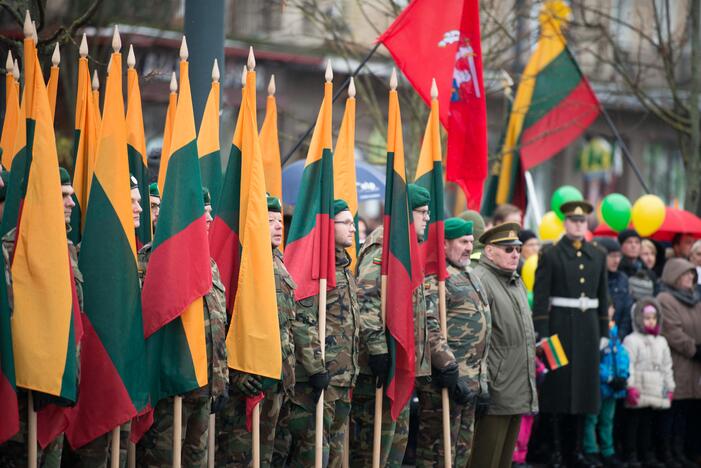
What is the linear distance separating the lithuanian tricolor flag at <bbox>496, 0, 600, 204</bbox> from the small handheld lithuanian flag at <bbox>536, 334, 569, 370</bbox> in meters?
4.74

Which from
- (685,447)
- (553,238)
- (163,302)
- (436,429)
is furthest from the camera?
(553,238)

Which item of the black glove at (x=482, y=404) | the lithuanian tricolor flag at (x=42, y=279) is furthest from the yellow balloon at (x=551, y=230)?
the lithuanian tricolor flag at (x=42, y=279)

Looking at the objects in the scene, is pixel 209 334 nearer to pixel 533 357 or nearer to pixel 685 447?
pixel 533 357

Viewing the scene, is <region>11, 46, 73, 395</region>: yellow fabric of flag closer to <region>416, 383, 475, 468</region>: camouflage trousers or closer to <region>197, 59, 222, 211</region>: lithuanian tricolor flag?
<region>197, 59, 222, 211</region>: lithuanian tricolor flag

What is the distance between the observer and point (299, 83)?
24.6m

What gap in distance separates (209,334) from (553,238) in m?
7.71

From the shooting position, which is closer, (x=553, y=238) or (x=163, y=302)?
(x=163, y=302)

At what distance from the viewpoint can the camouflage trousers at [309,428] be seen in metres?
8.42

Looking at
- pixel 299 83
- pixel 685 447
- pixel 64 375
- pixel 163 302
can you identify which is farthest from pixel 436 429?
pixel 299 83

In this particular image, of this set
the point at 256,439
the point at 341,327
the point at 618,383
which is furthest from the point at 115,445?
the point at 618,383

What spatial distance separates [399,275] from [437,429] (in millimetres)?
1264

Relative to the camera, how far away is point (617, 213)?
48.1ft

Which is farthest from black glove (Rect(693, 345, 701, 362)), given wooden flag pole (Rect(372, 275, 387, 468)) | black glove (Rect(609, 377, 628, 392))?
wooden flag pole (Rect(372, 275, 387, 468))

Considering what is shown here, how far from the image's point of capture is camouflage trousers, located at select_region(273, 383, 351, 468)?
27.6ft
